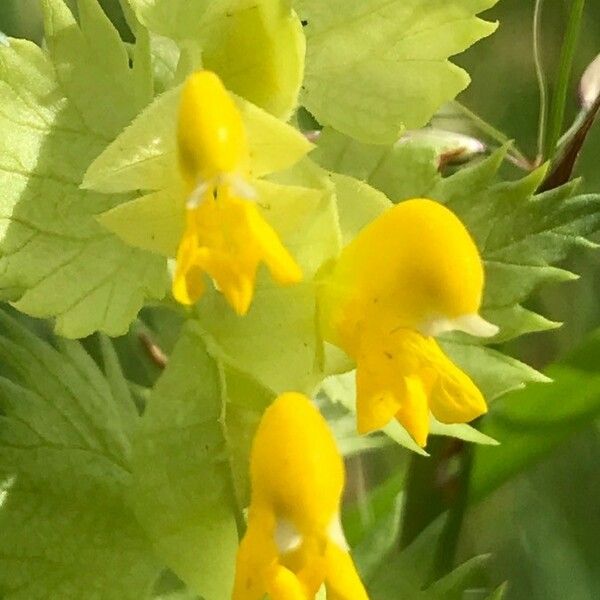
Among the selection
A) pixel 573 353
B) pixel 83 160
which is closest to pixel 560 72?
pixel 573 353

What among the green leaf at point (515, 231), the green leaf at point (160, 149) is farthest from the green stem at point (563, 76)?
the green leaf at point (160, 149)

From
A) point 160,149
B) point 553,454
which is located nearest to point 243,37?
point 160,149

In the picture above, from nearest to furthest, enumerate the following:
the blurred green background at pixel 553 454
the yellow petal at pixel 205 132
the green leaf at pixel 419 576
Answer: the yellow petal at pixel 205 132
the green leaf at pixel 419 576
the blurred green background at pixel 553 454

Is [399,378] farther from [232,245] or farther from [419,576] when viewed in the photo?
[419,576]

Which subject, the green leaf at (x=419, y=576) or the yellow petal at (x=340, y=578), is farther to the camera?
the green leaf at (x=419, y=576)

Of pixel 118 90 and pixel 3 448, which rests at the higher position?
pixel 118 90

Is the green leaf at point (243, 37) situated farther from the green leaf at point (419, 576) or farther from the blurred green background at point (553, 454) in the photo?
the blurred green background at point (553, 454)

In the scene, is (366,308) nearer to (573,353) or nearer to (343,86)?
(343,86)
